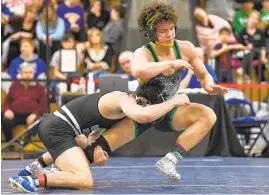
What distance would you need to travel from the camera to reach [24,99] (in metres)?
11.3

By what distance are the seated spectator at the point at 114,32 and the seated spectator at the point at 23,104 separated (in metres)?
1.63

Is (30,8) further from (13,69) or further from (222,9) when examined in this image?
(222,9)

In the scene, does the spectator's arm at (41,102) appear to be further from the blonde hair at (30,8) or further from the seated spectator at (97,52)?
the blonde hair at (30,8)

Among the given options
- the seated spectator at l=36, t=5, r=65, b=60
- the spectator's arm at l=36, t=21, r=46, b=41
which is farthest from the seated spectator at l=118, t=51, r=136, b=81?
the spectator's arm at l=36, t=21, r=46, b=41

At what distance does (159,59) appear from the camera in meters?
6.54

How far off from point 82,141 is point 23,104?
15.6ft

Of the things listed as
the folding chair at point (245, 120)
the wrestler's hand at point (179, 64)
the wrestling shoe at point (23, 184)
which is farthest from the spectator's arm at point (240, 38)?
the wrestling shoe at point (23, 184)

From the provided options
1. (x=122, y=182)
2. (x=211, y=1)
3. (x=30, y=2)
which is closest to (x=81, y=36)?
(x=30, y=2)

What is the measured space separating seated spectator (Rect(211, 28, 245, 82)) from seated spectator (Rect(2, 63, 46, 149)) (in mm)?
2413

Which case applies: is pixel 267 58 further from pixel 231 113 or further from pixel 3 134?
pixel 3 134

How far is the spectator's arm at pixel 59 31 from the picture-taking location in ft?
41.5

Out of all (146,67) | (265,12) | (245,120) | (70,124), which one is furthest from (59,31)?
(146,67)

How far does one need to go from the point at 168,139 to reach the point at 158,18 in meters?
3.50

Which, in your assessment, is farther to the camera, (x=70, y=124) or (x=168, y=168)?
(x=70, y=124)
